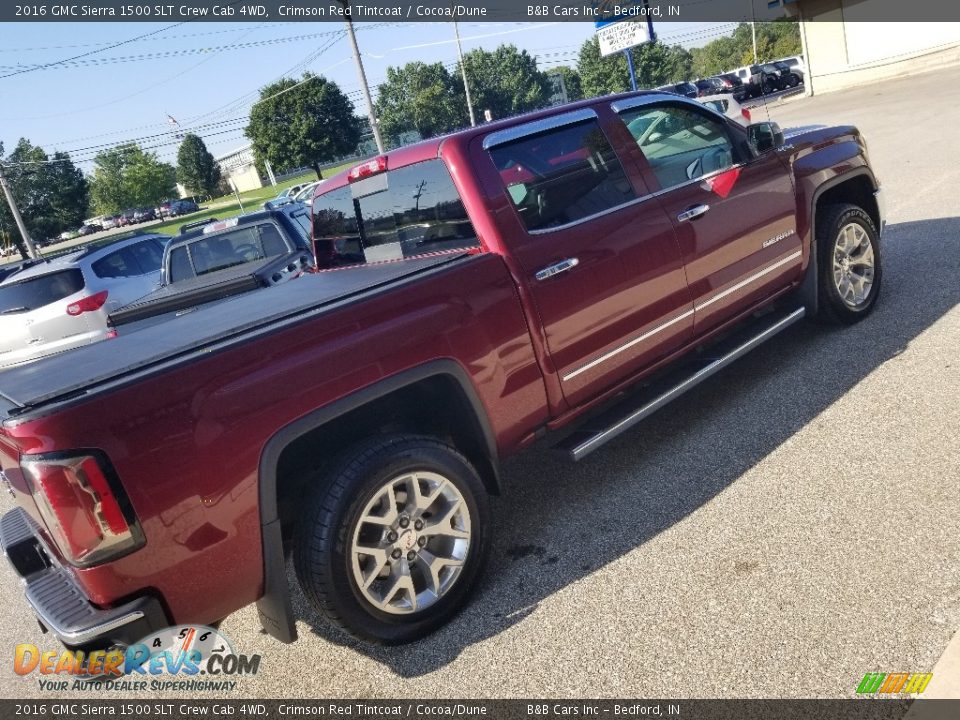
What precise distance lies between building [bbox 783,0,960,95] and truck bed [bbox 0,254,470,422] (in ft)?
100

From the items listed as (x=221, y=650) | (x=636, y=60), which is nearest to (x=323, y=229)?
(x=221, y=650)

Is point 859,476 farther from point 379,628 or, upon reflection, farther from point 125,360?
point 125,360

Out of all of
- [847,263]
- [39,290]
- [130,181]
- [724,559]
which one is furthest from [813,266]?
[130,181]

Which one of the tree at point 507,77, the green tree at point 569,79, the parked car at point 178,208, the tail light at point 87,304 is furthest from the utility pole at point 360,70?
the green tree at point 569,79

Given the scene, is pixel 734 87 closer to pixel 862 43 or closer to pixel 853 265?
pixel 862 43

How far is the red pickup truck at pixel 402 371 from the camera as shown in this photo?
2293mm

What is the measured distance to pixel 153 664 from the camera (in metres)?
2.82

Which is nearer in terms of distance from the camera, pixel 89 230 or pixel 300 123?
pixel 300 123

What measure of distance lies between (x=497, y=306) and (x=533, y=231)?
0.49 meters

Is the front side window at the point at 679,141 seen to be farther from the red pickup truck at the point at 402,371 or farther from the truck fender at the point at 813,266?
the truck fender at the point at 813,266

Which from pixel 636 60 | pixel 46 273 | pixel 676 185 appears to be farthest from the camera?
pixel 636 60

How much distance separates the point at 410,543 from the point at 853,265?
386cm

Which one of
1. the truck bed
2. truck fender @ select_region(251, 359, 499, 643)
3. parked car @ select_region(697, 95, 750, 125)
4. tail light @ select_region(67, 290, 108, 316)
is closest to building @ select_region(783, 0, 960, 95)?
parked car @ select_region(697, 95, 750, 125)

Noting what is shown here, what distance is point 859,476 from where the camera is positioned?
3348mm
